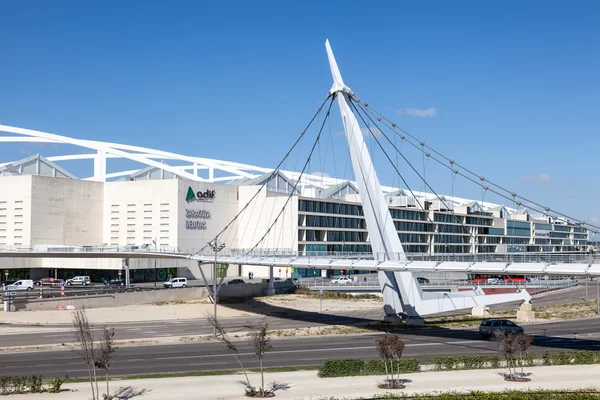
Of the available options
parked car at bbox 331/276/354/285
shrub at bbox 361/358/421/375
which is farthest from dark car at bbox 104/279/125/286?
shrub at bbox 361/358/421/375

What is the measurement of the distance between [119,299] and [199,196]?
3518cm

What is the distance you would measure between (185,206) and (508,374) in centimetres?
7468

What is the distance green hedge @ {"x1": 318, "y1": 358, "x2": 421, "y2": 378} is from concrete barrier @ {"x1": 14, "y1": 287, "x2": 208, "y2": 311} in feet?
131

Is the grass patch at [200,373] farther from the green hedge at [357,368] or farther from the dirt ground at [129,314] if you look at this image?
the dirt ground at [129,314]

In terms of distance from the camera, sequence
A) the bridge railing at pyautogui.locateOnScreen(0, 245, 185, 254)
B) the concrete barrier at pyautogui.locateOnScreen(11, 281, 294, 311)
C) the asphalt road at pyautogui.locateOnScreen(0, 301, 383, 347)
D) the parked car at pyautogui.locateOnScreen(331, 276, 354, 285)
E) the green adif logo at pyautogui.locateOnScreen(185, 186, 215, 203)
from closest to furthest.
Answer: the asphalt road at pyautogui.locateOnScreen(0, 301, 383, 347) < the concrete barrier at pyautogui.locateOnScreen(11, 281, 294, 311) < the bridge railing at pyautogui.locateOnScreen(0, 245, 185, 254) < the parked car at pyautogui.locateOnScreen(331, 276, 354, 285) < the green adif logo at pyautogui.locateOnScreen(185, 186, 215, 203)

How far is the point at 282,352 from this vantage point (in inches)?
1544

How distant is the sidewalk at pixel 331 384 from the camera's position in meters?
26.4

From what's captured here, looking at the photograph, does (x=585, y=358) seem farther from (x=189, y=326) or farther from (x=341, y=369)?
(x=189, y=326)

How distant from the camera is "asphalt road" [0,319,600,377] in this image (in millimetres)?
34062

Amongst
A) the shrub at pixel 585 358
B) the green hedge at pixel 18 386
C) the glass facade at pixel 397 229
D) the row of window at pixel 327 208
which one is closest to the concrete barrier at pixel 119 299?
the glass facade at pixel 397 229

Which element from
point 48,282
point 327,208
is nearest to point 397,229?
point 327,208

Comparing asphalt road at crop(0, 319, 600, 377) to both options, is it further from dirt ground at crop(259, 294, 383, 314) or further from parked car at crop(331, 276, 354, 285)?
parked car at crop(331, 276, 354, 285)

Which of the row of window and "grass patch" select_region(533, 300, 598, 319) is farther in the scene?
the row of window

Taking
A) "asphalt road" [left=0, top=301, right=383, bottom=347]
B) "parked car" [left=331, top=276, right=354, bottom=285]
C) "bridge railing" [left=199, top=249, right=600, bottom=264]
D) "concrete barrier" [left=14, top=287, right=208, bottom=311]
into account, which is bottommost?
"asphalt road" [left=0, top=301, right=383, bottom=347]
